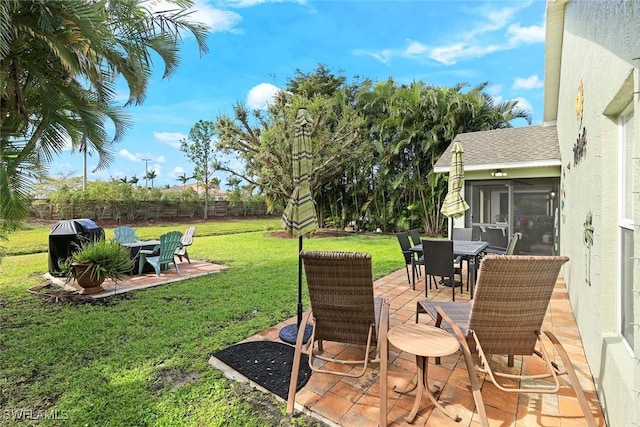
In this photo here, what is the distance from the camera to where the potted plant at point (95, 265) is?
18.4 feet

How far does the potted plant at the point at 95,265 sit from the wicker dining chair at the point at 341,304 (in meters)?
4.68

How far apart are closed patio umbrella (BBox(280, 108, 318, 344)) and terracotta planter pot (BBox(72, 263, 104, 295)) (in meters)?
4.16

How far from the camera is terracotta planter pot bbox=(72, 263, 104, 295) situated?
5570mm

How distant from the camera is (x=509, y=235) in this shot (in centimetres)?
938

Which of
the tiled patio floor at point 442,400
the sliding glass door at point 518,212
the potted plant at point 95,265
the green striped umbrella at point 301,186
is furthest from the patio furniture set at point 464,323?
the sliding glass door at point 518,212

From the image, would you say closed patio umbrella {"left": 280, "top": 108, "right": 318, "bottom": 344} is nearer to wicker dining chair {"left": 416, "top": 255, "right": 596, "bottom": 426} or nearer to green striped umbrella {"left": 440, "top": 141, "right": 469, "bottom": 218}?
wicker dining chair {"left": 416, "top": 255, "right": 596, "bottom": 426}

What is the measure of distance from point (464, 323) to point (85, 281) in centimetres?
631

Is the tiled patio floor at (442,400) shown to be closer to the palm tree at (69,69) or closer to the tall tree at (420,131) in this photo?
the palm tree at (69,69)

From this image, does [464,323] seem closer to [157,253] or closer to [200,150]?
[157,253]

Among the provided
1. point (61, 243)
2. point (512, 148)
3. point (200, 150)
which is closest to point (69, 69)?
point (61, 243)

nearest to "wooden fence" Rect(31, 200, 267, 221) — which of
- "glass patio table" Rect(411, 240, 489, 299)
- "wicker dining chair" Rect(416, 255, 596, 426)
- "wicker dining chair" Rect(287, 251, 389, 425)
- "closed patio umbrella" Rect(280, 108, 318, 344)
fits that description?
"closed patio umbrella" Rect(280, 108, 318, 344)

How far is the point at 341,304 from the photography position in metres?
2.81

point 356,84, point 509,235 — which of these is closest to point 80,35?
point 509,235

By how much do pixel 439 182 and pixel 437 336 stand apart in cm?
1321
